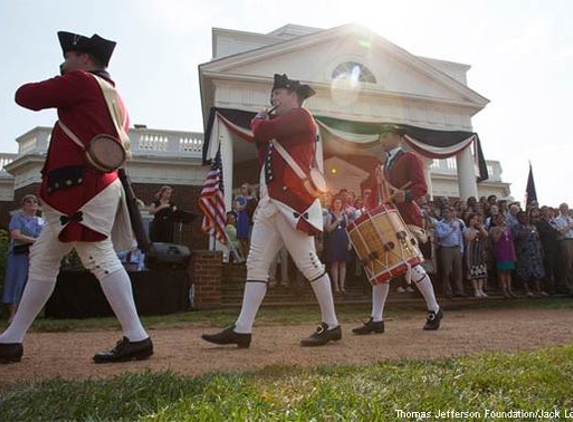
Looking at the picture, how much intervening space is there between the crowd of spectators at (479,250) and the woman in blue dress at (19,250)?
4.29m

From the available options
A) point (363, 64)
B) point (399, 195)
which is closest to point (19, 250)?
point (399, 195)

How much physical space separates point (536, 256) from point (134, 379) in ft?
31.9

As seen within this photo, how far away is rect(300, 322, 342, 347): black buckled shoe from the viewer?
3.67m

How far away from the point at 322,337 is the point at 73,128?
245 centimetres

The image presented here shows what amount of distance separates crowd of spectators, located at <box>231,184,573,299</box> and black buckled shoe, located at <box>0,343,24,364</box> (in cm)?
621

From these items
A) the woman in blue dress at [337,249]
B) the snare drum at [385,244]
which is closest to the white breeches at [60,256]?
the snare drum at [385,244]

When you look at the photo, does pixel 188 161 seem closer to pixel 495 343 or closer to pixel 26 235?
pixel 26 235

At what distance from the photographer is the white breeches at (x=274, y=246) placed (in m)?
3.68

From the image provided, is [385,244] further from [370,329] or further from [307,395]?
[307,395]

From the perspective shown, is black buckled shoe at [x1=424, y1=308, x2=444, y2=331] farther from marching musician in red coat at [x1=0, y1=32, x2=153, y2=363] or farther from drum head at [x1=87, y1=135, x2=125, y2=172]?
drum head at [x1=87, y1=135, x2=125, y2=172]

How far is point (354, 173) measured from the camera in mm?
18750

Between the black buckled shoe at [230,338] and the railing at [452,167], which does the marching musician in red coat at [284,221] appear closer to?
the black buckled shoe at [230,338]

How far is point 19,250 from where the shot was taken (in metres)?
6.91

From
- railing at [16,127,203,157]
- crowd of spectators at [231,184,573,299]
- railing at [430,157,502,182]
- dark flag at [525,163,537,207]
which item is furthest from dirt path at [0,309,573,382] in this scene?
railing at [430,157,502,182]
